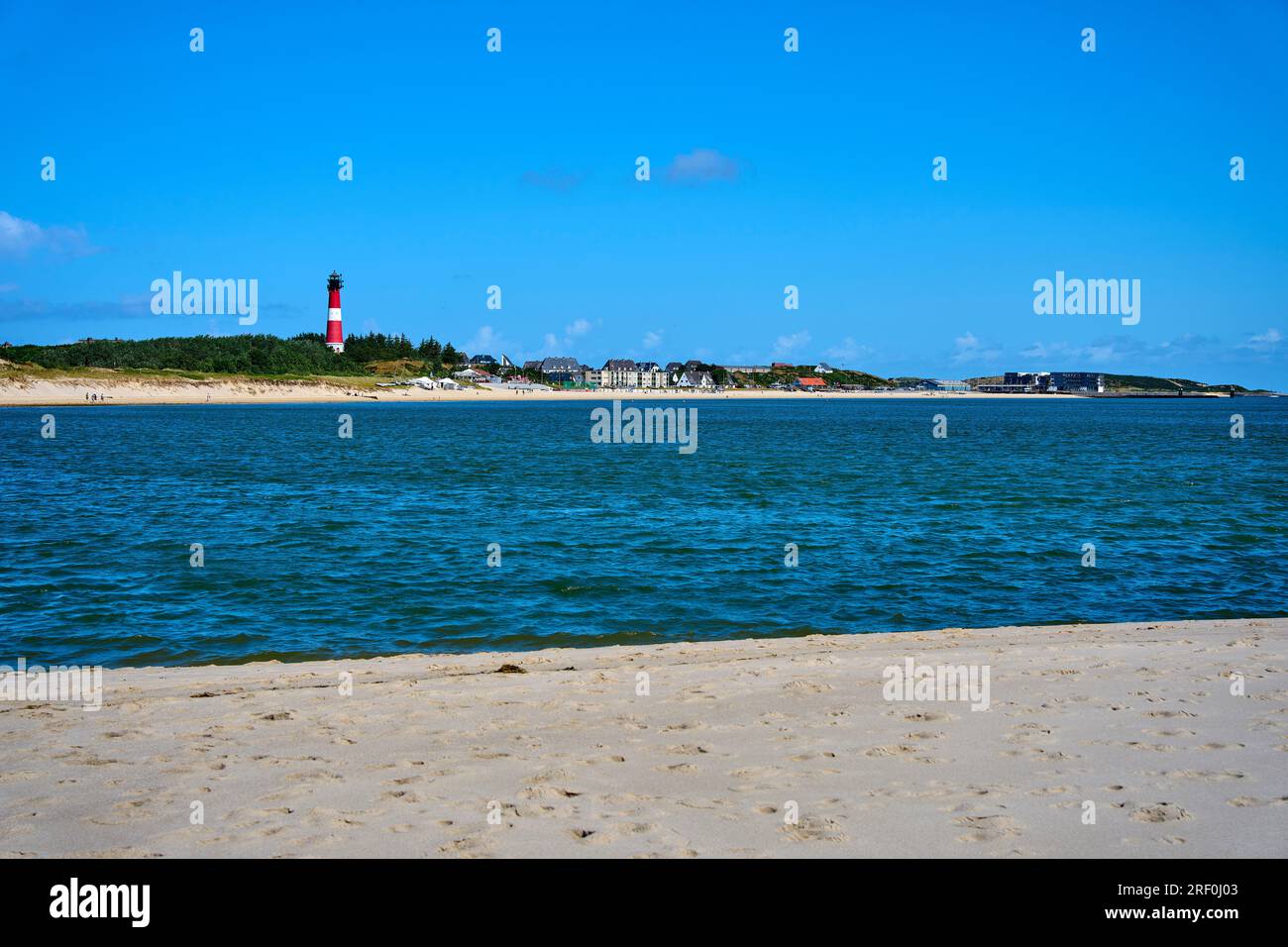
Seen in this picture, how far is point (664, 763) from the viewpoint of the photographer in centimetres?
789

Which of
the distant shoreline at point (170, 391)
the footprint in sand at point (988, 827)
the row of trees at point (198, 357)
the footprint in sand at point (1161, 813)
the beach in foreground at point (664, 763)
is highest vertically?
the row of trees at point (198, 357)

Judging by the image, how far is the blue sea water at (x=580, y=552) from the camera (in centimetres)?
1581

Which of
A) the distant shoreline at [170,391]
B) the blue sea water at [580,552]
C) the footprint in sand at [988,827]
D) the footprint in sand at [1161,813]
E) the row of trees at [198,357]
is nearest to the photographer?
the footprint in sand at [988,827]

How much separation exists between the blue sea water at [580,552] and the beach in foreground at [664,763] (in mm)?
3930

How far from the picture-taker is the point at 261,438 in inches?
2682

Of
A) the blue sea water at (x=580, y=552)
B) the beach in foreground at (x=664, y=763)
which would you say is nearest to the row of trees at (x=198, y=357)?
the blue sea water at (x=580, y=552)

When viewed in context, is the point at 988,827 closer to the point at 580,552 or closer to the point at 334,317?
the point at 580,552

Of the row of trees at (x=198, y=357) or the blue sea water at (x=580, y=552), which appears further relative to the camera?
the row of trees at (x=198, y=357)

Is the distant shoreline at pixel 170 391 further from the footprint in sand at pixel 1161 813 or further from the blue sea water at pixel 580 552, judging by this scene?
the footprint in sand at pixel 1161 813

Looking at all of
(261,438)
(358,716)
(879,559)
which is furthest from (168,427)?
(358,716)

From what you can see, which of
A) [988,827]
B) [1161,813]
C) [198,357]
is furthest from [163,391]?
[1161,813]

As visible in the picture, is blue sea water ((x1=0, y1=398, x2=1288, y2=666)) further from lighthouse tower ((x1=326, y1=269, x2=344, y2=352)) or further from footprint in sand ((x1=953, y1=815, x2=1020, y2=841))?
lighthouse tower ((x1=326, y1=269, x2=344, y2=352))

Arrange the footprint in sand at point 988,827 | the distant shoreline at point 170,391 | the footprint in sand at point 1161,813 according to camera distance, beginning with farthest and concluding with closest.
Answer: the distant shoreline at point 170,391
the footprint in sand at point 1161,813
the footprint in sand at point 988,827

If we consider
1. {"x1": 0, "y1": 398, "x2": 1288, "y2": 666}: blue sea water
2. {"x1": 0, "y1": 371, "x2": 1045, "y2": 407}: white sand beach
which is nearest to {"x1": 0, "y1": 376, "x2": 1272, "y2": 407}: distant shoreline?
{"x1": 0, "y1": 371, "x2": 1045, "y2": 407}: white sand beach
